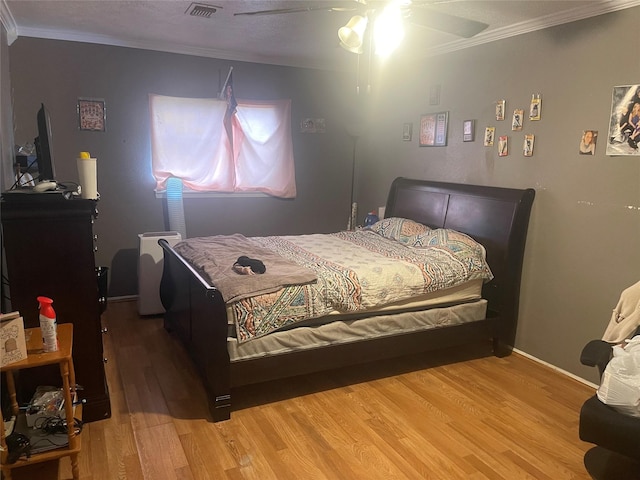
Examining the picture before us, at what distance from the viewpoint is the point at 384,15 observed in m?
2.28

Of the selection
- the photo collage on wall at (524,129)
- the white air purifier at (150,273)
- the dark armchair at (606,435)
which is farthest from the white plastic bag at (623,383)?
the white air purifier at (150,273)

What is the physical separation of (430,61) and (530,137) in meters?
1.36

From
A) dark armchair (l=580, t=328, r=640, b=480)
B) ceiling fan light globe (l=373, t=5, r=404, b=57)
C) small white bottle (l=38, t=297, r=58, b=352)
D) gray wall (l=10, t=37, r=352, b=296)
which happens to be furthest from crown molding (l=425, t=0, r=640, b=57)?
small white bottle (l=38, t=297, r=58, b=352)

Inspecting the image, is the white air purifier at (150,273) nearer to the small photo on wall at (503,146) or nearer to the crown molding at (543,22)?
the small photo on wall at (503,146)

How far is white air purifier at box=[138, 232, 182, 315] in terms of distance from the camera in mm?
3953

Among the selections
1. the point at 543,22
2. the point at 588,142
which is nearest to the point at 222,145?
the point at 543,22

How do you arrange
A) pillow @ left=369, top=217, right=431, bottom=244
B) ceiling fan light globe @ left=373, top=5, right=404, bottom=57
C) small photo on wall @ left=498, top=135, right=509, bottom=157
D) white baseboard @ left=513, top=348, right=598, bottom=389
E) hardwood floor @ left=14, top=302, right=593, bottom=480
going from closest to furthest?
hardwood floor @ left=14, top=302, right=593, bottom=480
ceiling fan light globe @ left=373, top=5, right=404, bottom=57
white baseboard @ left=513, top=348, right=598, bottom=389
small photo on wall @ left=498, top=135, right=509, bottom=157
pillow @ left=369, top=217, right=431, bottom=244

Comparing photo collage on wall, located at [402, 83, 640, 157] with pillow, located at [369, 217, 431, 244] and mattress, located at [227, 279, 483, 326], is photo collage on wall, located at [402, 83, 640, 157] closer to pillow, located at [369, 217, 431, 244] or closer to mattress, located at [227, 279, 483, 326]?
pillow, located at [369, 217, 431, 244]

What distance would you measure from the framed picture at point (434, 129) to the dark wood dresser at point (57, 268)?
2.93 m

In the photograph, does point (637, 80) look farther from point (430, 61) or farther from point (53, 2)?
point (53, 2)

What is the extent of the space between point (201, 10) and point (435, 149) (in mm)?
2240

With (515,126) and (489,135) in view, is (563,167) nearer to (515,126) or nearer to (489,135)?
(515,126)

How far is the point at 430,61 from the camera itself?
423 centimetres

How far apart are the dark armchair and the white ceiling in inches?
80.0
